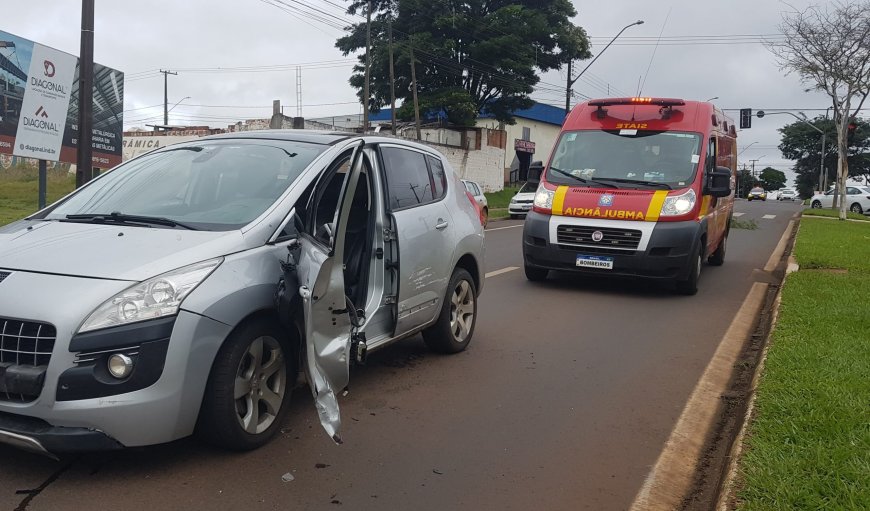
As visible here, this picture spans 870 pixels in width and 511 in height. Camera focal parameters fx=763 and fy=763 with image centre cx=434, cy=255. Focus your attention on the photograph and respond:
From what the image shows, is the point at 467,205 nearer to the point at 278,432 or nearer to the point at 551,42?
the point at 278,432

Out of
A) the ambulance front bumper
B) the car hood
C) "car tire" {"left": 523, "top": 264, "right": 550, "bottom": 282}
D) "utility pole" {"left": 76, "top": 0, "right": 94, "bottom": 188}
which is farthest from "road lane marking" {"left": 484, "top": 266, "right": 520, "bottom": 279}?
the car hood

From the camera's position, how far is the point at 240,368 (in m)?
3.86

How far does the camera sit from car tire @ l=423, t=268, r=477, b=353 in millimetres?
6121

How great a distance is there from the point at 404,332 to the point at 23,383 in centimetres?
262

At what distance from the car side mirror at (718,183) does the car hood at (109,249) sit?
744cm

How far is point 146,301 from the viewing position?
349 cm

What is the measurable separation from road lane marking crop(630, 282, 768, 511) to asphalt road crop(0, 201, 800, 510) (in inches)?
2.9

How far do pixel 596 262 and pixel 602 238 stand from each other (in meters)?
0.31

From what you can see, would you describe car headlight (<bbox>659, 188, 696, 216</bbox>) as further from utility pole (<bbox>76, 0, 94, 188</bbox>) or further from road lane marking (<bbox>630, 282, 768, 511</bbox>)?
utility pole (<bbox>76, 0, 94, 188</bbox>)

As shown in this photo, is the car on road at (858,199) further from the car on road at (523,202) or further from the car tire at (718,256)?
the car tire at (718,256)

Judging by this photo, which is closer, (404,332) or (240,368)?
(240,368)

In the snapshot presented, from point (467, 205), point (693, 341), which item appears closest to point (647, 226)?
point (693, 341)

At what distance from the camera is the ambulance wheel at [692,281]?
31.4 ft

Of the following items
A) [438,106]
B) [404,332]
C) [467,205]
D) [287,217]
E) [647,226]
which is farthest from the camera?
[438,106]
